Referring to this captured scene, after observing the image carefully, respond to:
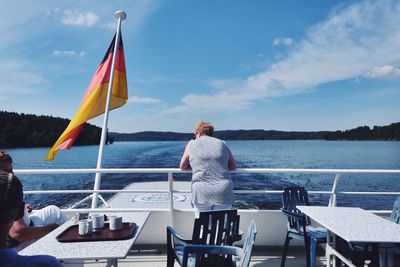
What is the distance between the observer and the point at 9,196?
2.83ft

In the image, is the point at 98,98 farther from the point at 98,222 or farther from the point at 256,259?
the point at 256,259

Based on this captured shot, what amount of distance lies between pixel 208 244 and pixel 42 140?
3318 cm

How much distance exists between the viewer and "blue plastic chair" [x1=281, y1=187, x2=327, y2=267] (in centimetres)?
253

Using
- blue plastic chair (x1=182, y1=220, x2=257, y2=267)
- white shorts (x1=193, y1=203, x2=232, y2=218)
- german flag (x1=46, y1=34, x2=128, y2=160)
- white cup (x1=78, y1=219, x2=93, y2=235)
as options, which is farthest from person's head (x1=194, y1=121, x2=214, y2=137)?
german flag (x1=46, y1=34, x2=128, y2=160)

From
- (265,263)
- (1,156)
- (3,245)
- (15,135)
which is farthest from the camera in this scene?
(15,135)

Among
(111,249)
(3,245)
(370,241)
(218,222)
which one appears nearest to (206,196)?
(218,222)

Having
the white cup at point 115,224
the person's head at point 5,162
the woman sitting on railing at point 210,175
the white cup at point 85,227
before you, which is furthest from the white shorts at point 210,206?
the person's head at point 5,162

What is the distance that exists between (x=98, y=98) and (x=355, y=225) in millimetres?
3368

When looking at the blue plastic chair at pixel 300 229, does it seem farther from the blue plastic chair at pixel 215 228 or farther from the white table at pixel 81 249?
the white table at pixel 81 249

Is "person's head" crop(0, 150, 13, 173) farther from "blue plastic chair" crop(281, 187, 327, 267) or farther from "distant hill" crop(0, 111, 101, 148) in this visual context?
"distant hill" crop(0, 111, 101, 148)

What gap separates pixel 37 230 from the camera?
1.98 m

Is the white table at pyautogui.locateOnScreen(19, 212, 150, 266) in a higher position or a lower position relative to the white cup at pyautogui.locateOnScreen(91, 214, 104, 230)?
lower

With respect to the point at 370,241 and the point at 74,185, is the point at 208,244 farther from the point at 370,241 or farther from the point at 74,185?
the point at 74,185

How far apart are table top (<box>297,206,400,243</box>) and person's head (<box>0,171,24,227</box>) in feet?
5.31
